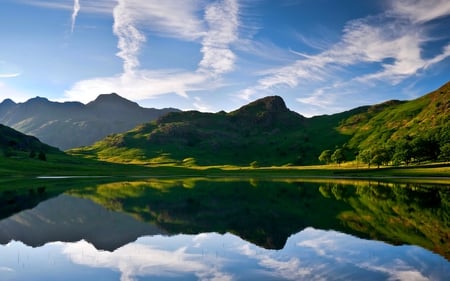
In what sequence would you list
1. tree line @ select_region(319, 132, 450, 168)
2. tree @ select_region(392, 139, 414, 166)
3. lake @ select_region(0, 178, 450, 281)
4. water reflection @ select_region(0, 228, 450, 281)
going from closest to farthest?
water reflection @ select_region(0, 228, 450, 281) → lake @ select_region(0, 178, 450, 281) → tree @ select_region(392, 139, 414, 166) → tree line @ select_region(319, 132, 450, 168)

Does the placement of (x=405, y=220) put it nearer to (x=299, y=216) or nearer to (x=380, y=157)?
(x=299, y=216)

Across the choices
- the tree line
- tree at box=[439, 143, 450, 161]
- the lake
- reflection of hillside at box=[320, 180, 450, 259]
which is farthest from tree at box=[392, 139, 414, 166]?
the lake

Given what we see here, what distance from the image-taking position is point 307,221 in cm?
4462

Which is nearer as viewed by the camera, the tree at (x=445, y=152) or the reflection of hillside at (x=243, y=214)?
the reflection of hillside at (x=243, y=214)

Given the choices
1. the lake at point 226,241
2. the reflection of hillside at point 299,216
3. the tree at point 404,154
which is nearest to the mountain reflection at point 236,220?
the reflection of hillside at point 299,216

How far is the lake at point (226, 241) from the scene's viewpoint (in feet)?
81.2

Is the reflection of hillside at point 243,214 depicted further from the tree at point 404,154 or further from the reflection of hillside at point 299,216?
the tree at point 404,154

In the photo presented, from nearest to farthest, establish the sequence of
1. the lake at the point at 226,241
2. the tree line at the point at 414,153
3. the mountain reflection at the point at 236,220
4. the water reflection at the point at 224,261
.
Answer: the water reflection at the point at 224,261, the lake at the point at 226,241, the mountain reflection at the point at 236,220, the tree line at the point at 414,153

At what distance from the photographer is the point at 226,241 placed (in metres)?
34.3

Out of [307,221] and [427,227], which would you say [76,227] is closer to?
[307,221]

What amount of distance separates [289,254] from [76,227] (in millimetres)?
24201

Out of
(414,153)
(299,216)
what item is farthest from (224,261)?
(414,153)

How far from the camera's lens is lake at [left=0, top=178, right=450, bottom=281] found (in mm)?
24750

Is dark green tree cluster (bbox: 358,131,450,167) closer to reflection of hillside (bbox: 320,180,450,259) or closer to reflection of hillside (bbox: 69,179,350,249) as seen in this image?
reflection of hillside (bbox: 320,180,450,259)
